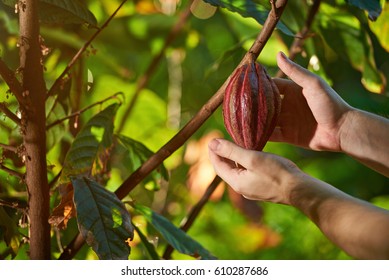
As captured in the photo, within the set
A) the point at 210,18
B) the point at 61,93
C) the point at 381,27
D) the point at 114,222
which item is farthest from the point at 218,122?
the point at 114,222

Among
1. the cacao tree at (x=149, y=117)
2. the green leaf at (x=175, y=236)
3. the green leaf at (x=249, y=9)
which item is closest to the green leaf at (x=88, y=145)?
the cacao tree at (x=149, y=117)

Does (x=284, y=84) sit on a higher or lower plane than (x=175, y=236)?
higher

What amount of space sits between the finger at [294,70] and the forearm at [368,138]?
0.29ft

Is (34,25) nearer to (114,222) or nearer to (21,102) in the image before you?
(21,102)

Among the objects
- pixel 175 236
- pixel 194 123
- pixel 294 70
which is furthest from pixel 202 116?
pixel 175 236

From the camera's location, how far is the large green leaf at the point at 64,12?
89 centimetres

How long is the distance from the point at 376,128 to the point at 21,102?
45cm

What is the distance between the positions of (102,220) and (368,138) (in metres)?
0.36

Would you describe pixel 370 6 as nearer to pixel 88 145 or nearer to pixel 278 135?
pixel 278 135

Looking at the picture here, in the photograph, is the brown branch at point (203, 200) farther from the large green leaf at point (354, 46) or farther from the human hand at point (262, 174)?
the large green leaf at point (354, 46)

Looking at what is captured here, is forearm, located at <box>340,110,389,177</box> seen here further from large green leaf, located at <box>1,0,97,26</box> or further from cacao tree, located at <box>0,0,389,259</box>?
large green leaf, located at <box>1,0,97,26</box>

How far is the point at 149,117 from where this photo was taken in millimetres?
1528

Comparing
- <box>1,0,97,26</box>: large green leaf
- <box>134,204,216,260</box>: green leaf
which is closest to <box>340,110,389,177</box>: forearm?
<box>134,204,216,260</box>: green leaf

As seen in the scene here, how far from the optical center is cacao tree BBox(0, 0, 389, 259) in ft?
2.71
